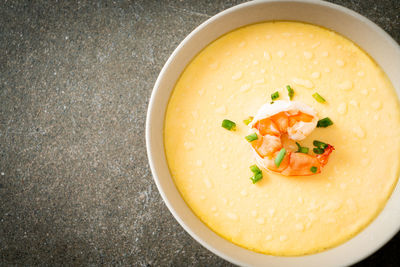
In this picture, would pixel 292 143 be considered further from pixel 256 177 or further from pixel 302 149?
pixel 256 177

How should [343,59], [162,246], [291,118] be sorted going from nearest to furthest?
[291,118] < [343,59] < [162,246]

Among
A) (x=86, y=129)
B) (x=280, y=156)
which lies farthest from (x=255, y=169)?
(x=86, y=129)

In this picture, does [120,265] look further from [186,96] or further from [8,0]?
[8,0]

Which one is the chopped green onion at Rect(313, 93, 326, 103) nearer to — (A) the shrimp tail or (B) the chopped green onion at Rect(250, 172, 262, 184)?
(A) the shrimp tail

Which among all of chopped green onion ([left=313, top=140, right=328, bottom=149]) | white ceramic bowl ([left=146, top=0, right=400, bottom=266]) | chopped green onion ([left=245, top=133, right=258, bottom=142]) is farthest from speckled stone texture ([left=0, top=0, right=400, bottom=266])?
chopped green onion ([left=313, top=140, right=328, bottom=149])

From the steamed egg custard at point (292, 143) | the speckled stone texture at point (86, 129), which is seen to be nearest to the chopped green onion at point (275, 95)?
the steamed egg custard at point (292, 143)

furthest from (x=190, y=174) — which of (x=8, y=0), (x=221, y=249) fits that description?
(x=8, y=0)
